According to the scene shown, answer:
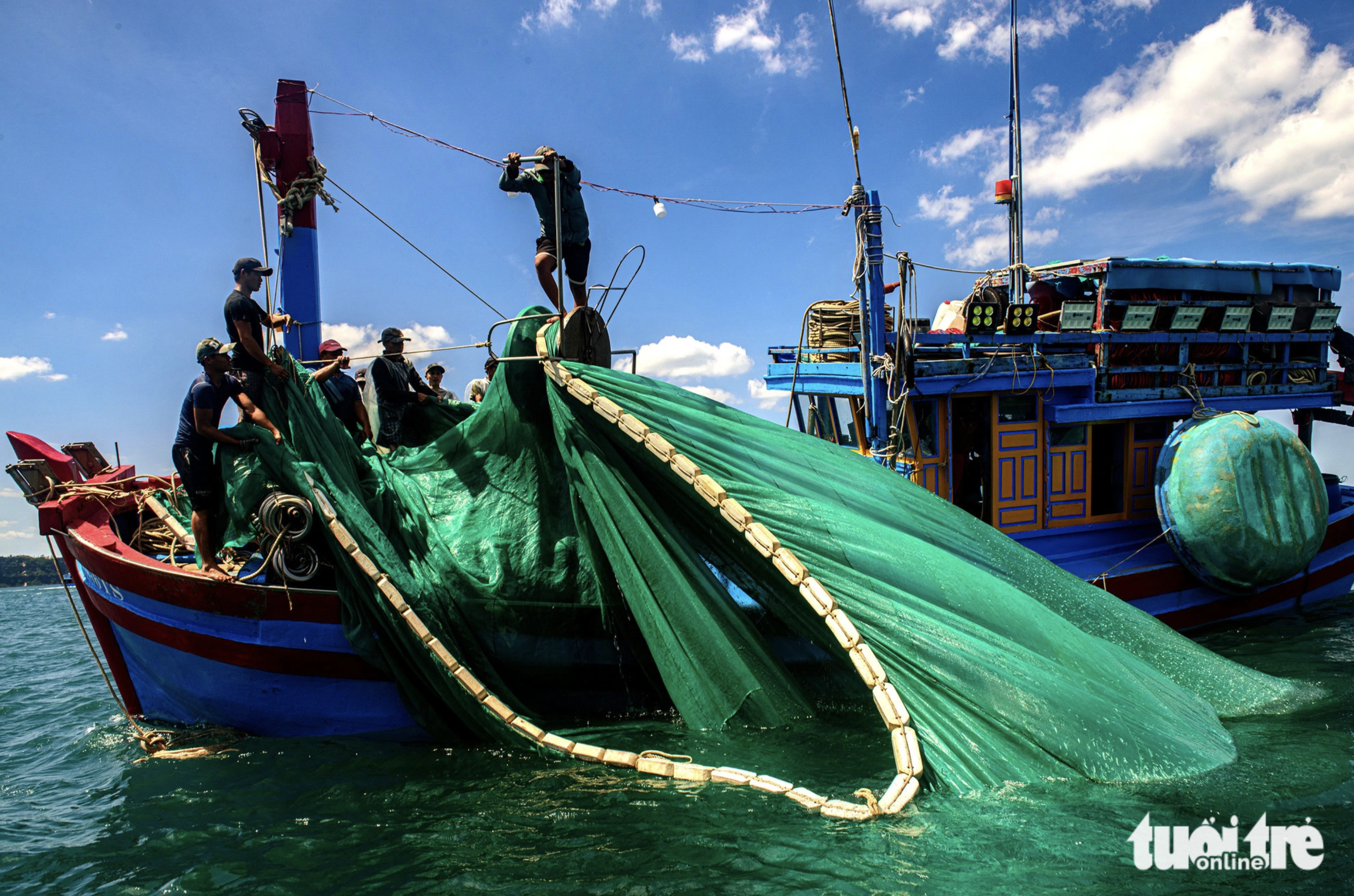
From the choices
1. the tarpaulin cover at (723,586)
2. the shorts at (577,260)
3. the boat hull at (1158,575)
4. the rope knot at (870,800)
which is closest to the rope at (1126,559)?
the boat hull at (1158,575)

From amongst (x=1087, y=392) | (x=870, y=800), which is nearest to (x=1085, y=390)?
(x=1087, y=392)

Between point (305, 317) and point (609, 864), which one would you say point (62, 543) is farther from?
point (609, 864)

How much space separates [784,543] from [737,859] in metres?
1.67

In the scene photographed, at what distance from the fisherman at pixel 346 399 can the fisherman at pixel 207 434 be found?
1167 millimetres

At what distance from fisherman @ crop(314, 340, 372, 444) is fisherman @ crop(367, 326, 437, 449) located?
13 centimetres

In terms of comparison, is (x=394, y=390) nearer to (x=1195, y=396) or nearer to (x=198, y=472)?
(x=198, y=472)

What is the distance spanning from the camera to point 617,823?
3965mm

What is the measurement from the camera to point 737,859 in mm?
3520

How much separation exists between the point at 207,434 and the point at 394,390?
164cm

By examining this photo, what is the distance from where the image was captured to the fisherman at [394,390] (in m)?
6.50

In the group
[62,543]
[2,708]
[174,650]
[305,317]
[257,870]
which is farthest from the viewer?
[2,708]

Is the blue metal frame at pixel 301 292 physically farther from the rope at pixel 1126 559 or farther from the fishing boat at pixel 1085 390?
the rope at pixel 1126 559

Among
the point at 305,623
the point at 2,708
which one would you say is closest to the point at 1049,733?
the point at 305,623

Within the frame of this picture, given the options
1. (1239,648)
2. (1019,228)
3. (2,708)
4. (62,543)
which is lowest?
(2,708)
